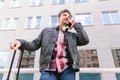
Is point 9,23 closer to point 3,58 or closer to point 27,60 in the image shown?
point 3,58

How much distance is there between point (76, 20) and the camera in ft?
35.6

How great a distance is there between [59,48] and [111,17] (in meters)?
9.54

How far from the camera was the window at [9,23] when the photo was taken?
11453mm

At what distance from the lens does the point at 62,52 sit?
6.01 ft

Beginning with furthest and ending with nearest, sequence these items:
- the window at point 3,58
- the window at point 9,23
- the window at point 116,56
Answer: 1. the window at point 9,23
2. the window at point 3,58
3. the window at point 116,56

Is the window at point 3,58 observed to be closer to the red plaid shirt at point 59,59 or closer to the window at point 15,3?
the window at point 15,3

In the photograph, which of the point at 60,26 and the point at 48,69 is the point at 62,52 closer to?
the point at 48,69

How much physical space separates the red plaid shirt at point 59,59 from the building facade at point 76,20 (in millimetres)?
6854

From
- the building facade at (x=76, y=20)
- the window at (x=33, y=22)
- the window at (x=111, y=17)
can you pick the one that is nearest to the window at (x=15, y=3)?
the building facade at (x=76, y=20)

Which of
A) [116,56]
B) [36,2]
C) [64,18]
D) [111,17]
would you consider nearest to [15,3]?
[36,2]

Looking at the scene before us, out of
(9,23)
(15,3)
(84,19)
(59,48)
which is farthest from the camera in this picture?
(15,3)

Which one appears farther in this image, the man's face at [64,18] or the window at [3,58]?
the window at [3,58]

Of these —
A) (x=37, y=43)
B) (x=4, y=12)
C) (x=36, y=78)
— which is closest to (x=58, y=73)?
(x=37, y=43)

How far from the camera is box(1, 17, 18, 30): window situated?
451 inches
